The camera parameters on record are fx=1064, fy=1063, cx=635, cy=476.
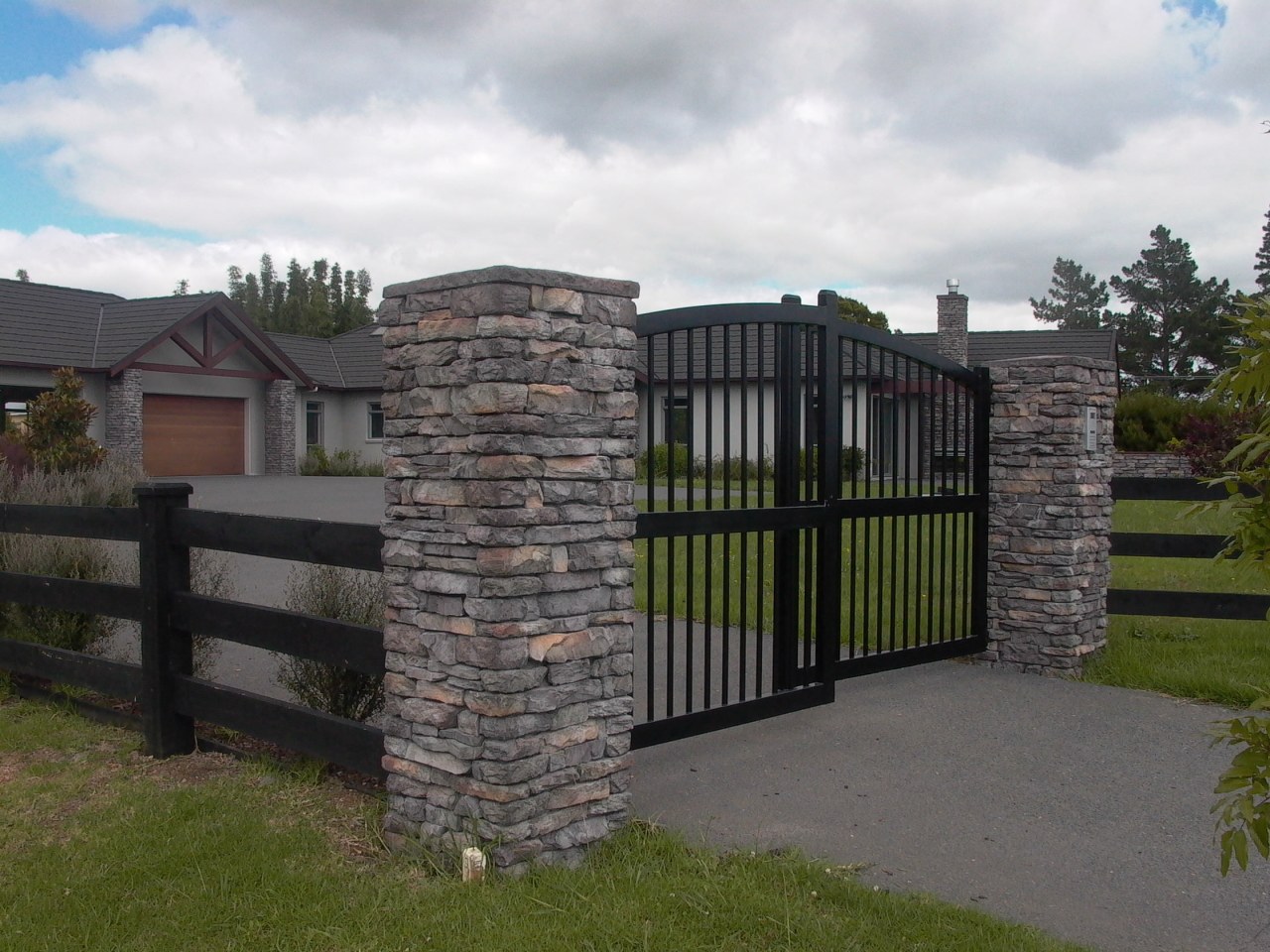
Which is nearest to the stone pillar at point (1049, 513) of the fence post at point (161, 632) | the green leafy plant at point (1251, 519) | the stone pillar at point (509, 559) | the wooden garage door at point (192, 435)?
the stone pillar at point (509, 559)

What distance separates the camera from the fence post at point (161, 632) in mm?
5281

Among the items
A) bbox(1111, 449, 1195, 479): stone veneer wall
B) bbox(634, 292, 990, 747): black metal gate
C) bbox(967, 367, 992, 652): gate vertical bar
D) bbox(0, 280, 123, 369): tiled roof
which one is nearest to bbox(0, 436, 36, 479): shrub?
bbox(0, 280, 123, 369): tiled roof

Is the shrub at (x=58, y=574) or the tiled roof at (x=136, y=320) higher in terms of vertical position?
the tiled roof at (x=136, y=320)

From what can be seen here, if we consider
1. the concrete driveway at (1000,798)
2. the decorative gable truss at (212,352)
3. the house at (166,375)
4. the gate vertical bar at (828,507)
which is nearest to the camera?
the concrete driveway at (1000,798)

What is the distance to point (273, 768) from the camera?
4941 mm

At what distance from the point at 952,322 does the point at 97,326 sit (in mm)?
22893

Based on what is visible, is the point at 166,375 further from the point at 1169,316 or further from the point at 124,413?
the point at 1169,316

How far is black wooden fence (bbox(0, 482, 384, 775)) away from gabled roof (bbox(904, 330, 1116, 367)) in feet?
102

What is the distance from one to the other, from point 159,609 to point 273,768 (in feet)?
3.42

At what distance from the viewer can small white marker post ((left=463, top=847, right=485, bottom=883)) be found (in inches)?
147

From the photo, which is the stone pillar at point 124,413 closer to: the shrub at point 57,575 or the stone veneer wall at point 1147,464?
the shrub at point 57,575

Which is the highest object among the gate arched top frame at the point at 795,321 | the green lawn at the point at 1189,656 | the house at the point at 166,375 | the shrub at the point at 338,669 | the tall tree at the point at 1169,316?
the tall tree at the point at 1169,316

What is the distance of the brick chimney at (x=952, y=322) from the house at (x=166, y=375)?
16792 mm

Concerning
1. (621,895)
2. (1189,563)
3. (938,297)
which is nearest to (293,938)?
(621,895)
